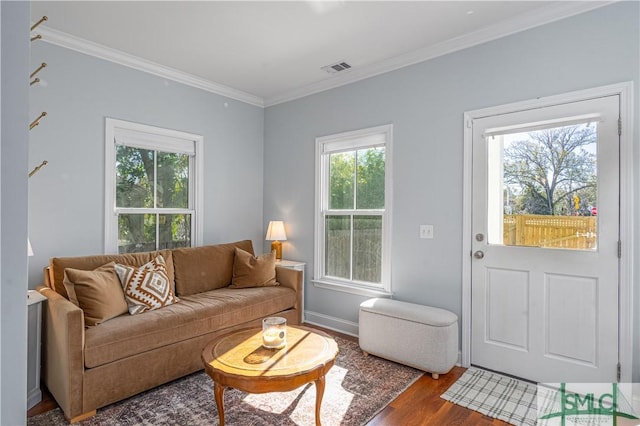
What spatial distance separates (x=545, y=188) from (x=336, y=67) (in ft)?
7.17

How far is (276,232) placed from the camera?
4.16 metres

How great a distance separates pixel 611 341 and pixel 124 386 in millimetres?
3210

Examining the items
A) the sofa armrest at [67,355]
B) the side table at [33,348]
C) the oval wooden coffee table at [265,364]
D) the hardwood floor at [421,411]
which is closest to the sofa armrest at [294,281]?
the oval wooden coffee table at [265,364]

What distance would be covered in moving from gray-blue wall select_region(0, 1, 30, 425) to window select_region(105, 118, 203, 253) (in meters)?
2.81

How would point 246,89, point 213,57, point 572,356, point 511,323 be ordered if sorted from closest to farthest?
point 572,356 < point 511,323 < point 213,57 < point 246,89

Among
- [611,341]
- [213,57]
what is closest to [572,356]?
[611,341]

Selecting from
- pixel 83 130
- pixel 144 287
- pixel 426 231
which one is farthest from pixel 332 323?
pixel 83 130

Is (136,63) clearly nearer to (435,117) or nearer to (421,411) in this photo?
(435,117)

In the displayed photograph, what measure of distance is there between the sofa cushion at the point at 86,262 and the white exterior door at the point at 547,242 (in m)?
2.77

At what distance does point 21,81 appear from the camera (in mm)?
700

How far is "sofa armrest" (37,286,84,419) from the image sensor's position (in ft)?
6.72

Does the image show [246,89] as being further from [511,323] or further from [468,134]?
[511,323]

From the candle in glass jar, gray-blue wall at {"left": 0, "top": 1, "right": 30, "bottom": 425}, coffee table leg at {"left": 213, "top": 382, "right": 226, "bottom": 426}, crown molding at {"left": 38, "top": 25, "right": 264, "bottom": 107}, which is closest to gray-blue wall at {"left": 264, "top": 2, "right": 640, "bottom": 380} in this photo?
crown molding at {"left": 38, "top": 25, "right": 264, "bottom": 107}

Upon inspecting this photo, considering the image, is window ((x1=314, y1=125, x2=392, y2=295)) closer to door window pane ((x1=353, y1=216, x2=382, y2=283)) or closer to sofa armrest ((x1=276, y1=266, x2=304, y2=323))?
door window pane ((x1=353, y1=216, x2=382, y2=283))
